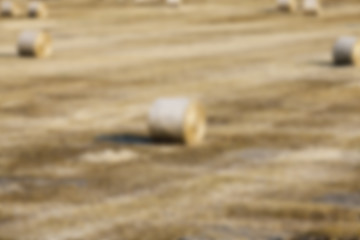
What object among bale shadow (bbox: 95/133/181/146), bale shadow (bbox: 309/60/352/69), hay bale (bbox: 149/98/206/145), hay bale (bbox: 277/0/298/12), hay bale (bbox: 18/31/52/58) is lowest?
bale shadow (bbox: 309/60/352/69)

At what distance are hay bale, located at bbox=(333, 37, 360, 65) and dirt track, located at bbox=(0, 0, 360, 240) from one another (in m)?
0.53

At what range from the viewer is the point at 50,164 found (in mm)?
13609

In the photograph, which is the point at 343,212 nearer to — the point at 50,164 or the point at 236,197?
the point at 236,197

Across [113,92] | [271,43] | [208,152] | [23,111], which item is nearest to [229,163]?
[208,152]

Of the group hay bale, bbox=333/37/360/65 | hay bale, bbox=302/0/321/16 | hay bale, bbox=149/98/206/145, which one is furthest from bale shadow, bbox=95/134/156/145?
hay bale, bbox=302/0/321/16

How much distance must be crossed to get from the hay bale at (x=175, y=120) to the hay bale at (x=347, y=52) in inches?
394

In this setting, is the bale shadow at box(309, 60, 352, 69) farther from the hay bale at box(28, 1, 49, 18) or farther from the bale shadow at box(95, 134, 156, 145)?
the hay bale at box(28, 1, 49, 18)

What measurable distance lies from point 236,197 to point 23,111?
8094 millimetres

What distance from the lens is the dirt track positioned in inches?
416

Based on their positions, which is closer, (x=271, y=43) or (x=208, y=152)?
(x=208, y=152)

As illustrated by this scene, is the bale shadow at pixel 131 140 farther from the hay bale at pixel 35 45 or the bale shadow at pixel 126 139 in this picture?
the hay bale at pixel 35 45

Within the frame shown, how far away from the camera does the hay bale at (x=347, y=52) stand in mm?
23750

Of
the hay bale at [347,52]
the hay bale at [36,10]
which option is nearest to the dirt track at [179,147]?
the hay bale at [347,52]

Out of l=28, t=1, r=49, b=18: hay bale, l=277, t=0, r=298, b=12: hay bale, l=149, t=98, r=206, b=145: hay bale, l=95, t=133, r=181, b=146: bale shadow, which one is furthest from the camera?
l=28, t=1, r=49, b=18: hay bale
